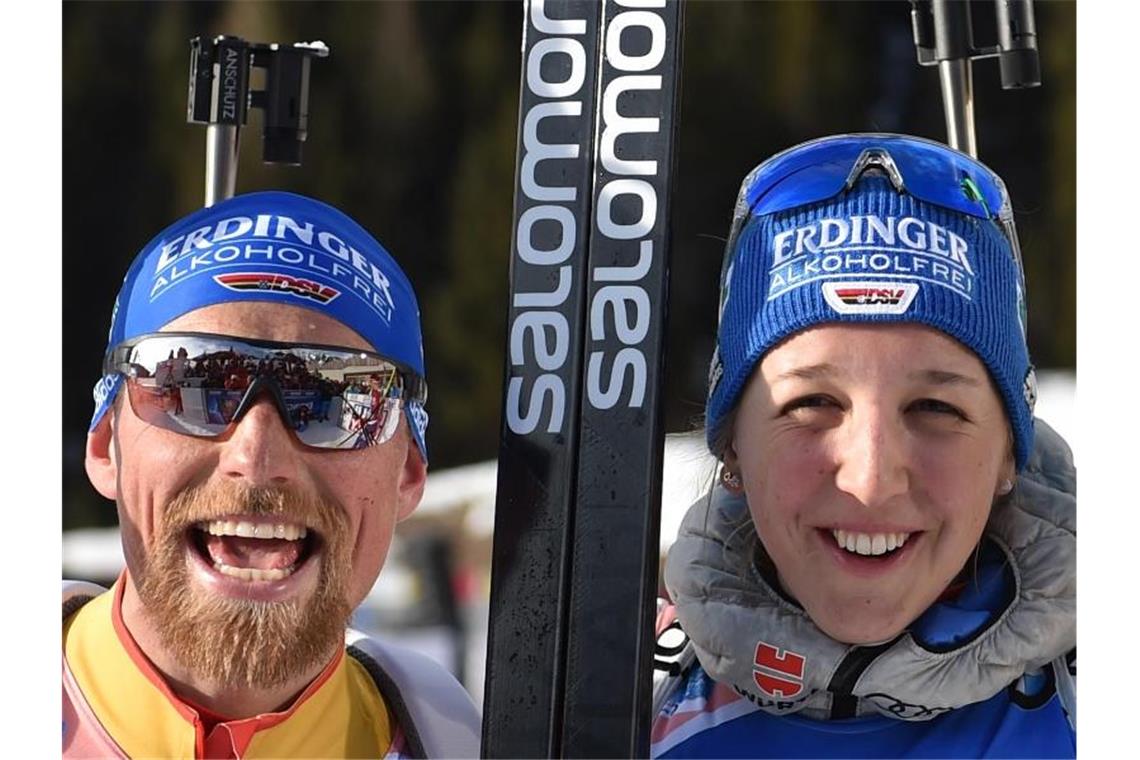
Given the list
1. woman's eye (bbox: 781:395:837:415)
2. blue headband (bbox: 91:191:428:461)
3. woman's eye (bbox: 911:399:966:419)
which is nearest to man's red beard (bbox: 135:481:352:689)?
blue headband (bbox: 91:191:428:461)

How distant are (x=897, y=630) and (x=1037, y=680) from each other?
263mm

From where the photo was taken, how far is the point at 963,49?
2.90 metres

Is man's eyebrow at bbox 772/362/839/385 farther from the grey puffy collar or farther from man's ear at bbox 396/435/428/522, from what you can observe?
man's ear at bbox 396/435/428/522

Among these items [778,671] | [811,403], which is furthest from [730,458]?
[778,671]

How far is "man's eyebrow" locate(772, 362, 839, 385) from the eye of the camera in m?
2.55

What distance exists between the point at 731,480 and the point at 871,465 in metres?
0.32

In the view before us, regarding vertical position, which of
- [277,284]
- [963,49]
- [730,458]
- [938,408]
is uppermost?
[963,49]

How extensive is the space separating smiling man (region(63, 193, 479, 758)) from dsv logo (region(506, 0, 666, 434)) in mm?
210

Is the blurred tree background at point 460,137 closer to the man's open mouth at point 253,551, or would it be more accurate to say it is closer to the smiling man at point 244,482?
the smiling man at point 244,482

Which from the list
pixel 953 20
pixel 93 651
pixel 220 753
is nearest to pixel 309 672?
pixel 220 753

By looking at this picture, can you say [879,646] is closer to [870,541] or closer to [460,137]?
[870,541]

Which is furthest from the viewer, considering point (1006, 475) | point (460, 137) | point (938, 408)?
point (460, 137)

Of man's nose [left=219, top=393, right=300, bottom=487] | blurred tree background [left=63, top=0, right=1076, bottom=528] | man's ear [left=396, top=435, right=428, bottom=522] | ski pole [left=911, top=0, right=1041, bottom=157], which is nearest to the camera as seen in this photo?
man's nose [left=219, top=393, right=300, bottom=487]

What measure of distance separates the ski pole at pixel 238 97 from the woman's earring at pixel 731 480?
3.21ft
